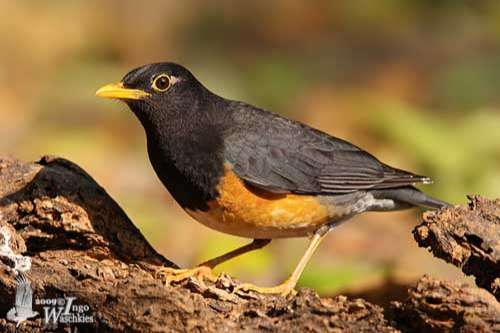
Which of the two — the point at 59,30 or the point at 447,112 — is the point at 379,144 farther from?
the point at 59,30

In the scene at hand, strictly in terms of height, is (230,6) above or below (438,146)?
above

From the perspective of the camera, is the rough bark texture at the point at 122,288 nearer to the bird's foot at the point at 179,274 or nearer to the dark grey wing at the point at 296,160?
the bird's foot at the point at 179,274

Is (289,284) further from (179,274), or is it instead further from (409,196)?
(409,196)

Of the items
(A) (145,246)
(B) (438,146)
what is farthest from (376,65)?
(A) (145,246)

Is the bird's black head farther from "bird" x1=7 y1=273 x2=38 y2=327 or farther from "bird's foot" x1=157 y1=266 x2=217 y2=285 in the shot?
"bird" x1=7 y1=273 x2=38 y2=327

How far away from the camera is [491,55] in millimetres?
13883

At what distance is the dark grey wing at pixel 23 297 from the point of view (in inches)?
235

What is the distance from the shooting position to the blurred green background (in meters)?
10.0

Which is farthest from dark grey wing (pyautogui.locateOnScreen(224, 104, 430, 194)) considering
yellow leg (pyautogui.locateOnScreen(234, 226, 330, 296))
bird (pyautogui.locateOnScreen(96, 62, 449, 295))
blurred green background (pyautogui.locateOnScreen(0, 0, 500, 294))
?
blurred green background (pyautogui.locateOnScreen(0, 0, 500, 294))

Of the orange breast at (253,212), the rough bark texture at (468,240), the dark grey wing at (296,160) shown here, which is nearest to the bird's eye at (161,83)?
the dark grey wing at (296,160)

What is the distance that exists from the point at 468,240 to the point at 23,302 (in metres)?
2.51

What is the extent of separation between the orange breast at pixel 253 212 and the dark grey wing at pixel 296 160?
7cm

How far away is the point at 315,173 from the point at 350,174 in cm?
29

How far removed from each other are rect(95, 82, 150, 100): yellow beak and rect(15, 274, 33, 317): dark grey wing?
1.38 meters
